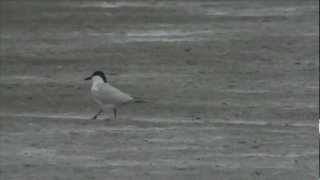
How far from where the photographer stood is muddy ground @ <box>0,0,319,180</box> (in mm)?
13055

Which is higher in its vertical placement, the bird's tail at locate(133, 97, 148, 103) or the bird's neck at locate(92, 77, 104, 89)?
the bird's neck at locate(92, 77, 104, 89)

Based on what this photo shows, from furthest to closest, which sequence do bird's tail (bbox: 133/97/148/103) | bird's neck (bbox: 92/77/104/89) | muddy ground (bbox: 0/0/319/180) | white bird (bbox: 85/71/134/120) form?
bird's tail (bbox: 133/97/148/103) < bird's neck (bbox: 92/77/104/89) < white bird (bbox: 85/71/134/120) < muddy ground (bbox: 0/0/319/180)

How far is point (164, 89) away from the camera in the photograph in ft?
61.7

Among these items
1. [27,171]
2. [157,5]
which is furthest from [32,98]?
[157,5]

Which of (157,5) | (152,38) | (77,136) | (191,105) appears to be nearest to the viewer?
(77,136)

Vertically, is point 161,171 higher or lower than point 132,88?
higher

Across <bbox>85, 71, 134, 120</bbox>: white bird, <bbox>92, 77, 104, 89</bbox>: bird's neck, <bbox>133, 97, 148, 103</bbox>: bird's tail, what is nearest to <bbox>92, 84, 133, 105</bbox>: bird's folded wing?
<bbox>85, 71, 134, 120</bbox>: white bird

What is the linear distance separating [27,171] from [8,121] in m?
3.48

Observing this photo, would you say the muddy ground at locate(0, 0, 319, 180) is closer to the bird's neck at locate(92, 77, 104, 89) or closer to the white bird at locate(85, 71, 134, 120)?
the white bird at locate(85, 71, 134, 120)

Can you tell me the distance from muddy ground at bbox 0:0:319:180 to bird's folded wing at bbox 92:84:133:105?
21 cm

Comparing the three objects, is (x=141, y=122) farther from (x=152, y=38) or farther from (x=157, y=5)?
(x=157, y=5)

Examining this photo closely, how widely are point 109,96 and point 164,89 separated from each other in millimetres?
2305

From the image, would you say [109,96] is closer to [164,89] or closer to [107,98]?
[107,98]

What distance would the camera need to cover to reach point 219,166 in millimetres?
12742
